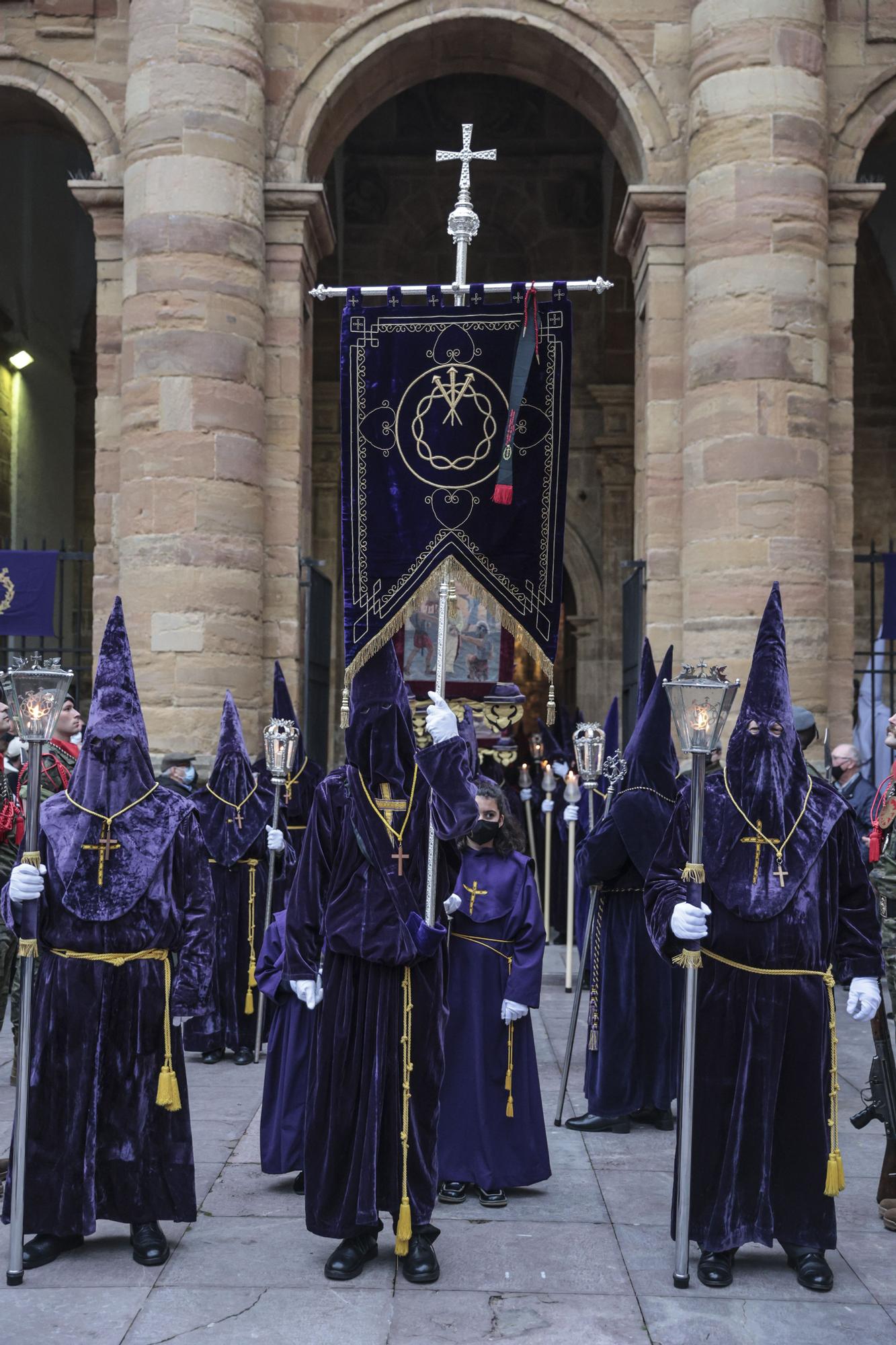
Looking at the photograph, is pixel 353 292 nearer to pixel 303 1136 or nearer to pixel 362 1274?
pixel 303 1136

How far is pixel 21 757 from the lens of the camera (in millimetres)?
7688

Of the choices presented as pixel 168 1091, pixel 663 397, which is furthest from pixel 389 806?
pixel 663 397

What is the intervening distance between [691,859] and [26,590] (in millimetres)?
9279

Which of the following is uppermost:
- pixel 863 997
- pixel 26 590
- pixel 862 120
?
pixel 862 120

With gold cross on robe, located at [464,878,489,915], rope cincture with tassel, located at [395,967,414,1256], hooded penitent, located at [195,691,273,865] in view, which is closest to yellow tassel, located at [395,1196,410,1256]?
rope cincture with tassel, located at [395,967,414,1256]

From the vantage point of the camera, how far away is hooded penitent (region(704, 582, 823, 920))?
15.9 feet

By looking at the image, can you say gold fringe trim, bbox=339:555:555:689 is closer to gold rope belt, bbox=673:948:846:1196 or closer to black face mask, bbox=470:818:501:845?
black face mask, bbox=470:818:501:845

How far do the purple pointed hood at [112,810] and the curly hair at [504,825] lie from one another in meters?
1.39

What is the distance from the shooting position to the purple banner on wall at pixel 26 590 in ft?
41.6

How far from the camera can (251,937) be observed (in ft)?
28.2

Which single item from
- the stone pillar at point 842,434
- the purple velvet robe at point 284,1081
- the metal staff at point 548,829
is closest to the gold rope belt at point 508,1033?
the purple velvet robe at point 284,1081

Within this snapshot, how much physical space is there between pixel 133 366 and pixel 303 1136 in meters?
7.89

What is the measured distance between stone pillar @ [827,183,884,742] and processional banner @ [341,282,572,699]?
615cm

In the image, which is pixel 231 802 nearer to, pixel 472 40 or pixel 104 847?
pixel 104 847
